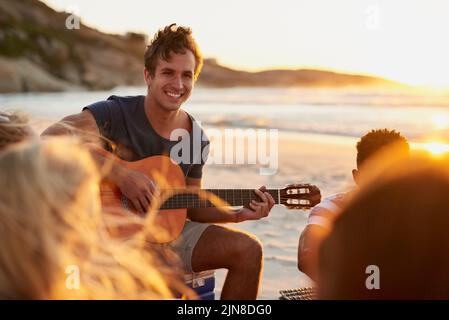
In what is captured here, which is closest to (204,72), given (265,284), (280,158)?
(280,158)

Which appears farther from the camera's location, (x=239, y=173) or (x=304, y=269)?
(x=239, y=173)

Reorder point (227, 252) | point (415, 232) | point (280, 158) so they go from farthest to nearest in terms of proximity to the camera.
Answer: point (280, 158) → point (227, 252) → point (415, 232)

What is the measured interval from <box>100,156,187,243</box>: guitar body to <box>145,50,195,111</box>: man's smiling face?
1.65ft

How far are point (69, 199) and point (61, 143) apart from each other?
132 millimetres

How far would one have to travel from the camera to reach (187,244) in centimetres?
348

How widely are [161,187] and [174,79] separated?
2.90ft

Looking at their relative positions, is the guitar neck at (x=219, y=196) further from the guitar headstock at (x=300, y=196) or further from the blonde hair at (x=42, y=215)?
the blonde hair at (x=42, y=215)

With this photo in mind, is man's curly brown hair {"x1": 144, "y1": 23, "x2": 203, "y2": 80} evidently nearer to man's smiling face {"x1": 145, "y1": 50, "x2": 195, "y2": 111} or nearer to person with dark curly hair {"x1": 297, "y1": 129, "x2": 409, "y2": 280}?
man's smiling face {"x1": 145, "y1": 50, "x2": 195, "y2": 111}

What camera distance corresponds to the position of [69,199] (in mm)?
1200

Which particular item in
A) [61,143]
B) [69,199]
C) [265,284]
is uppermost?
[61,143]

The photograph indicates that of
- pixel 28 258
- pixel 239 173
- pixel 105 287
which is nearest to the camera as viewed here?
pixel 28 258

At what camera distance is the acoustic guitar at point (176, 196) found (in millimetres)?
3631
